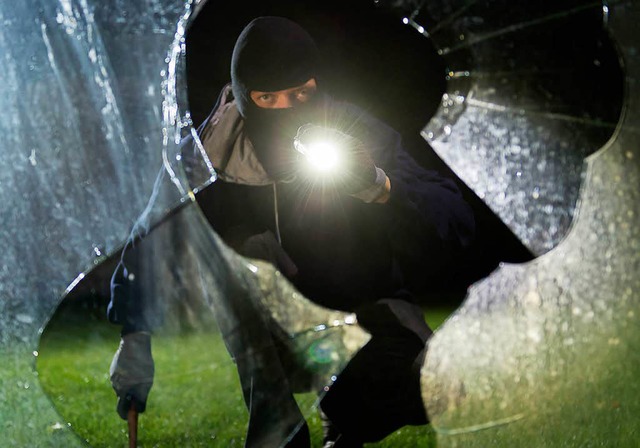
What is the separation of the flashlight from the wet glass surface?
0.23 metres

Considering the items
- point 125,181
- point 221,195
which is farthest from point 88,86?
point 221,195

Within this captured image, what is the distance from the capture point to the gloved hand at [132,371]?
178cm

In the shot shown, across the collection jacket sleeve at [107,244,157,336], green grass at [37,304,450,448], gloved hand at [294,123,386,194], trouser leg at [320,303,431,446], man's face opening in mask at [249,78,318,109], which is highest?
man's face opening in mask at [249,78,318,109]

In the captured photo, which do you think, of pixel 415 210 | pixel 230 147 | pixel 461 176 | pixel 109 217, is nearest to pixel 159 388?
pixel 109 217

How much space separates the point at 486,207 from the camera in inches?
69.4

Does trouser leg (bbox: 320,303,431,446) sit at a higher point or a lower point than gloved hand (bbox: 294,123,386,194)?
lower

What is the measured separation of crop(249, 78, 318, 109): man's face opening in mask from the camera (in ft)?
5.30

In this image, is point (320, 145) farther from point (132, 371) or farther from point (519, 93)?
point (132, 371)

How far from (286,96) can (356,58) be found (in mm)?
161

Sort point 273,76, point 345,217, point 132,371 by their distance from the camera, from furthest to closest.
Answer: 1. point 132,371
2. point 345,217
3. point 273,76

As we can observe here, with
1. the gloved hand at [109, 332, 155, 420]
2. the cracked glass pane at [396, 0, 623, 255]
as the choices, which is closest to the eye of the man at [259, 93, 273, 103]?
the cracked glass pane at [396, 0, 623, 255]

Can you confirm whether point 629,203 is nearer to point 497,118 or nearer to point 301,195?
point 497,118

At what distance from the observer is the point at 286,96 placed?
1619mm

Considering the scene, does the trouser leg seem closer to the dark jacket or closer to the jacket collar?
the dark jacket
